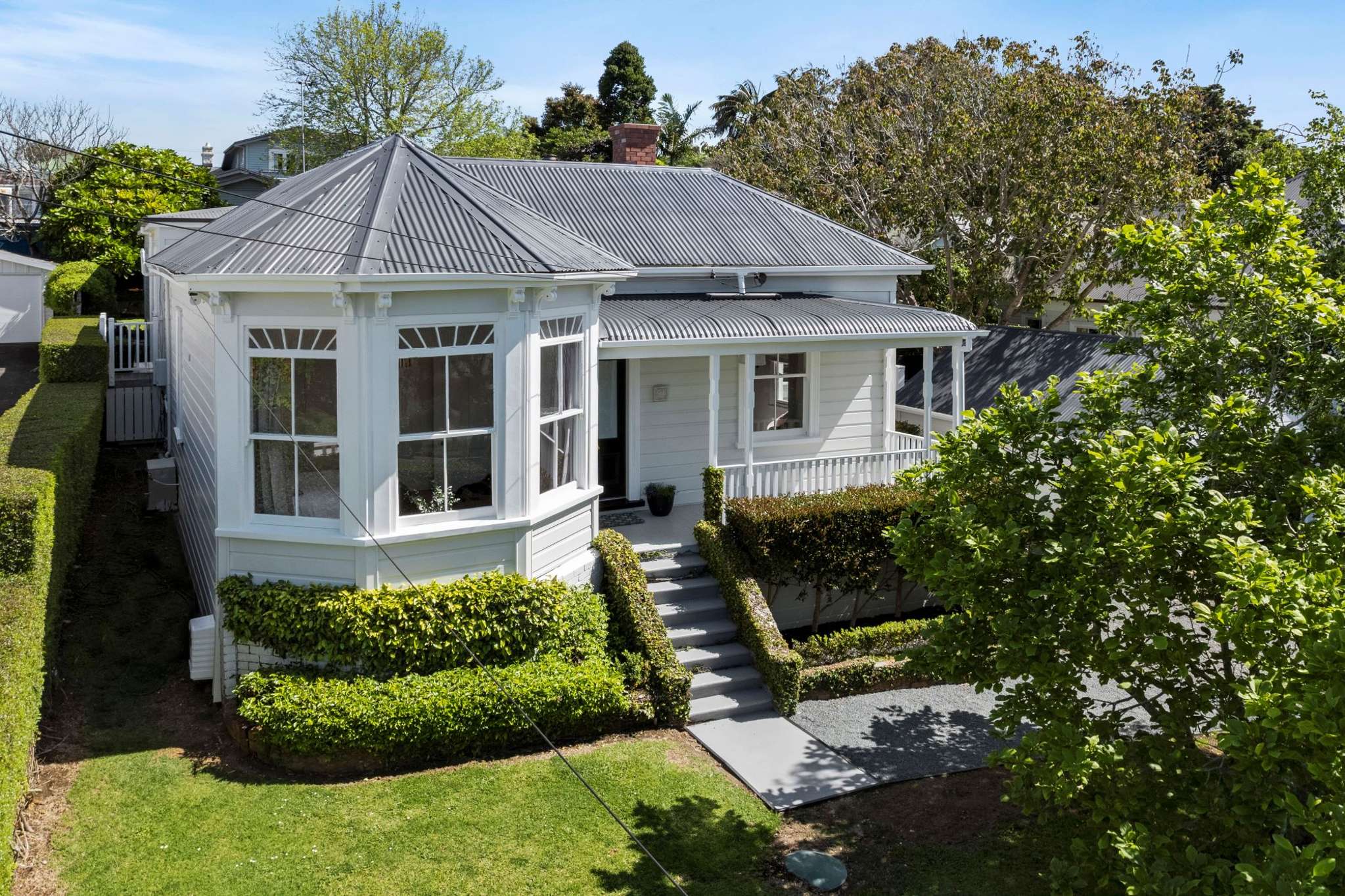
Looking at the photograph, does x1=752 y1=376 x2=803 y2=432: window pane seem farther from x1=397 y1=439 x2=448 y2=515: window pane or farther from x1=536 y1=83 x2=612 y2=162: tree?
x1=536 y1=83 x2=612 y2=162: tree

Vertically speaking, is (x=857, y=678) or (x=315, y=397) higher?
(x=315, y=397)

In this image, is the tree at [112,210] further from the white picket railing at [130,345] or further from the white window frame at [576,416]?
the white window frame at [576,416]

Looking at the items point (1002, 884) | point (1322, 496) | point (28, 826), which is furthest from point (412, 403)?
point (1322, 496)

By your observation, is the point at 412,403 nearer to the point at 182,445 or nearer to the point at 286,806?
the point at 286,806

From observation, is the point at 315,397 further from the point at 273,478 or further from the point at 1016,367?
the point at 1016,367

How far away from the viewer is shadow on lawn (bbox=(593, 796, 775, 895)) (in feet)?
29.3

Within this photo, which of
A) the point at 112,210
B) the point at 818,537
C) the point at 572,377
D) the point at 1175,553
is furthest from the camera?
the point at 112,210

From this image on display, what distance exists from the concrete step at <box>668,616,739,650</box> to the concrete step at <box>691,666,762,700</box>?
0.44 meters

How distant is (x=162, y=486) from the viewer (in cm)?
1752

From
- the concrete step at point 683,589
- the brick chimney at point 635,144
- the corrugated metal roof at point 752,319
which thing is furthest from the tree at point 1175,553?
the brick chimney at point 635,144

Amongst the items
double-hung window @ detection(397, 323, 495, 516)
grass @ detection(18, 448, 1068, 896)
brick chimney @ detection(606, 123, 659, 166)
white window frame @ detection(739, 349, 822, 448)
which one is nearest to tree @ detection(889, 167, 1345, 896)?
grass @ detection(18, 448, 1068, 896)

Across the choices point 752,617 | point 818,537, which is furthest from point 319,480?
point 818,537

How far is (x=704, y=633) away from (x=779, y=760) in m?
2.23

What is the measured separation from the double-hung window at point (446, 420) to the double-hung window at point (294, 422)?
68cm
